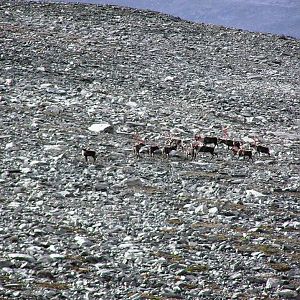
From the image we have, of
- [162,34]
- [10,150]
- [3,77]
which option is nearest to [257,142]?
[10,150]

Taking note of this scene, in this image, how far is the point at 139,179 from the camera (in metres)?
17.5

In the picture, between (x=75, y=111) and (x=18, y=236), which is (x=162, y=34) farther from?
(x=18, y=236)

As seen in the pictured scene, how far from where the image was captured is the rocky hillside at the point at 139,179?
1218 cm

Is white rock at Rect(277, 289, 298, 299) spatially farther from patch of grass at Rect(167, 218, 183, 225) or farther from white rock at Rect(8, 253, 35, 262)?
white rock at Rect(8, 253, 35, 262)

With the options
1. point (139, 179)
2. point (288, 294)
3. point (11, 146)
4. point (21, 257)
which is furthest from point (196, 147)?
point (21, 257)

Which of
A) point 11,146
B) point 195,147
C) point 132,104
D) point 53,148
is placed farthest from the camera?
point 132,104

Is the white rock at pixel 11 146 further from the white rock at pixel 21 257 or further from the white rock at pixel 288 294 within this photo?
the white rock at pixel 288 294

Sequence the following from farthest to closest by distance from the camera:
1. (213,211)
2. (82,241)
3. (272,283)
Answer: (213,211) → (82,241) → (272,283)

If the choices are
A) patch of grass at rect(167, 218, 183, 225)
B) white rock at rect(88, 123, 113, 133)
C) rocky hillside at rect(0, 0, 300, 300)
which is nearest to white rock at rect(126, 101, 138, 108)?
rocky hillside at rect(0, 0, 300, 300)

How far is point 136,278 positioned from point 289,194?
22.8ft

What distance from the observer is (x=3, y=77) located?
2783 cm

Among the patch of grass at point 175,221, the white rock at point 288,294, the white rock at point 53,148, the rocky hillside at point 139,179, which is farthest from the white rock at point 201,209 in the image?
the white rock at point 53,148

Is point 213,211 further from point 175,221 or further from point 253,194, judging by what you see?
point 253,194

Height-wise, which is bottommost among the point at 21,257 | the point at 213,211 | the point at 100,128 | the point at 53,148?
the point at 100,128
